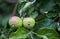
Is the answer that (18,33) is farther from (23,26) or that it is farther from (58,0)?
(58,0)

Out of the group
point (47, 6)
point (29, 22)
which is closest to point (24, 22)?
point (29, 22)

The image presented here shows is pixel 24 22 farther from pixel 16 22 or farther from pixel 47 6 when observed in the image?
pixel 47 6

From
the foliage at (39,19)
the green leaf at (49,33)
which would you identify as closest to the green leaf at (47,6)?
the foliage at (39,19)

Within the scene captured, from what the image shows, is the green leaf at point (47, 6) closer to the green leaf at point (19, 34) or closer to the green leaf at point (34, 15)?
the green leaf at point (34, 15)

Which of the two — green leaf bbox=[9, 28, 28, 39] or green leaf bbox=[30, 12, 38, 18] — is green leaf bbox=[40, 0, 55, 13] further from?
green leaf bbox=[9, 28, 28, 39]

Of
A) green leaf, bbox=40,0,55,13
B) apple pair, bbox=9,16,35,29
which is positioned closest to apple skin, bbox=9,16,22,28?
apple pair, bbox=9,16,35,29

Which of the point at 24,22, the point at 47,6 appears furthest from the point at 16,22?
the point at 47,6

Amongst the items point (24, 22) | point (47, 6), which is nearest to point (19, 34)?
point (24, 22)

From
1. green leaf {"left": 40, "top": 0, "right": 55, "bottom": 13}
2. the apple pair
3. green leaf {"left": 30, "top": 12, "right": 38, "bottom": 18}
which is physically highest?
green leaf {"left": 40, "top": 0, "right": 55, "bottom": 13}

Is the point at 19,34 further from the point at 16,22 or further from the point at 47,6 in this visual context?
the point at 47,6

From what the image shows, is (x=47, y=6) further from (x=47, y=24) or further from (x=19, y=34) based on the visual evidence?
(x=19, y=34)
